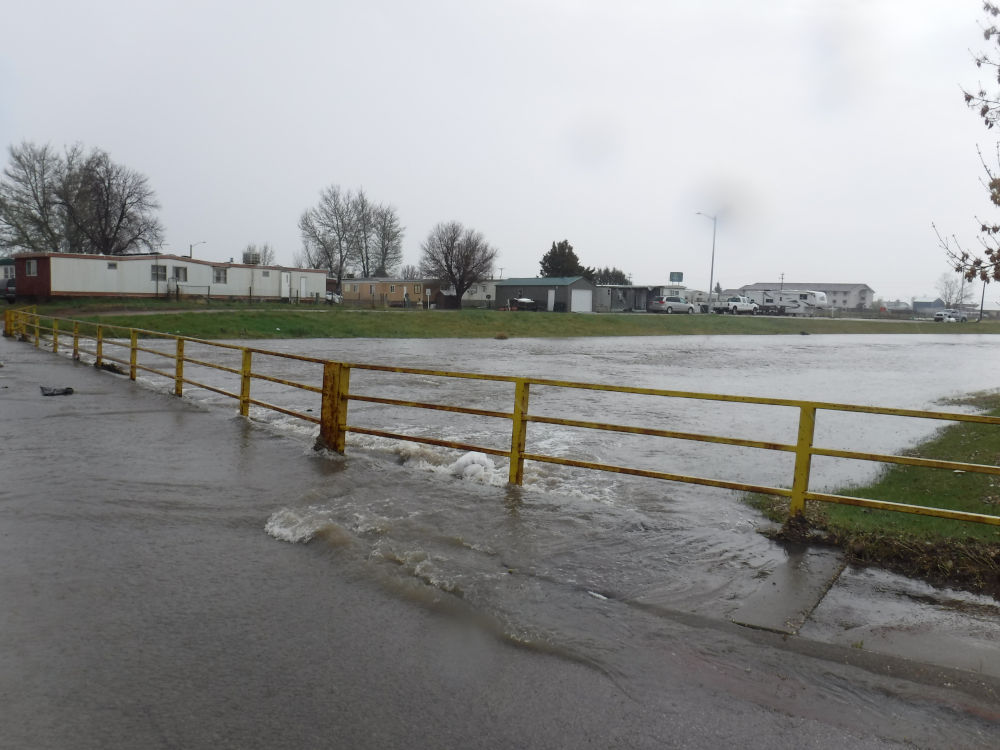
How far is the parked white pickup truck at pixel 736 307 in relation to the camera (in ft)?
269

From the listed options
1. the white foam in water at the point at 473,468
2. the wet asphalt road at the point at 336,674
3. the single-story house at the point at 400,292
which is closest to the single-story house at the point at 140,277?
the single-story house at the point at 400,292

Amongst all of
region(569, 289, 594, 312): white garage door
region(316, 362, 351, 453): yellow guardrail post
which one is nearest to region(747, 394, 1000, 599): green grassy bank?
region(316, 362, 351, 453): yellow guardrail post

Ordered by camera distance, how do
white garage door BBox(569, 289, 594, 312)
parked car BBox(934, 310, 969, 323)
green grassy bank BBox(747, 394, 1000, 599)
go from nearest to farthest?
green grassy bank BBox(747, 394, 1000, 599)
white garage door BBox(569, 289, 594, 312)
parked car BBox(934, 310, 969, 323)

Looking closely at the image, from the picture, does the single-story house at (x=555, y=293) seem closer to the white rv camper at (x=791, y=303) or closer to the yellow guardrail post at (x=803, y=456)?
the white rv camper at (x=791, y=303)

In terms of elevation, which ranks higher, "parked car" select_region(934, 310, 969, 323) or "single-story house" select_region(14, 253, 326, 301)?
"parked car" select_region(934, 310, 969, 323)

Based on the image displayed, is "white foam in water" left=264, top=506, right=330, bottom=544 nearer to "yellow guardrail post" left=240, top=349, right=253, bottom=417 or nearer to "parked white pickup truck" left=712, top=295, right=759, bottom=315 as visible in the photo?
"yellow guardrail post" left=240, top=349, right=253, bottom=417

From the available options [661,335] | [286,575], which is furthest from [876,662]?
[661,335]

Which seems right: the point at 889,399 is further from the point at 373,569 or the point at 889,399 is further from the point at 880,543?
the point at 373,569

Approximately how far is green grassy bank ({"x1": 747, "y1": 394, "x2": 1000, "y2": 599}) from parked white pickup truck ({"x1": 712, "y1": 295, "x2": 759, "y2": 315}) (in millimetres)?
74088

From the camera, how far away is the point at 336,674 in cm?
405

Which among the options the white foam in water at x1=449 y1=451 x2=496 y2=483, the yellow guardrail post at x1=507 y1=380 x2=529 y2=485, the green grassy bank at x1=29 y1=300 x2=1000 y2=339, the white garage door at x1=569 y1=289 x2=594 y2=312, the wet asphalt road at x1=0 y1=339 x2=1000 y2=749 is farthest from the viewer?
the white garage door at x1=569 y1=289 x2=594 y2=312

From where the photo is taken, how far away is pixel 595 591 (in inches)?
210

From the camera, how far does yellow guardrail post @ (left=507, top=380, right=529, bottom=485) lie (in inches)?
313

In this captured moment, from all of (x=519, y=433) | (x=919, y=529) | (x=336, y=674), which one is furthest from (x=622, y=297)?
(x=336, y=674)
